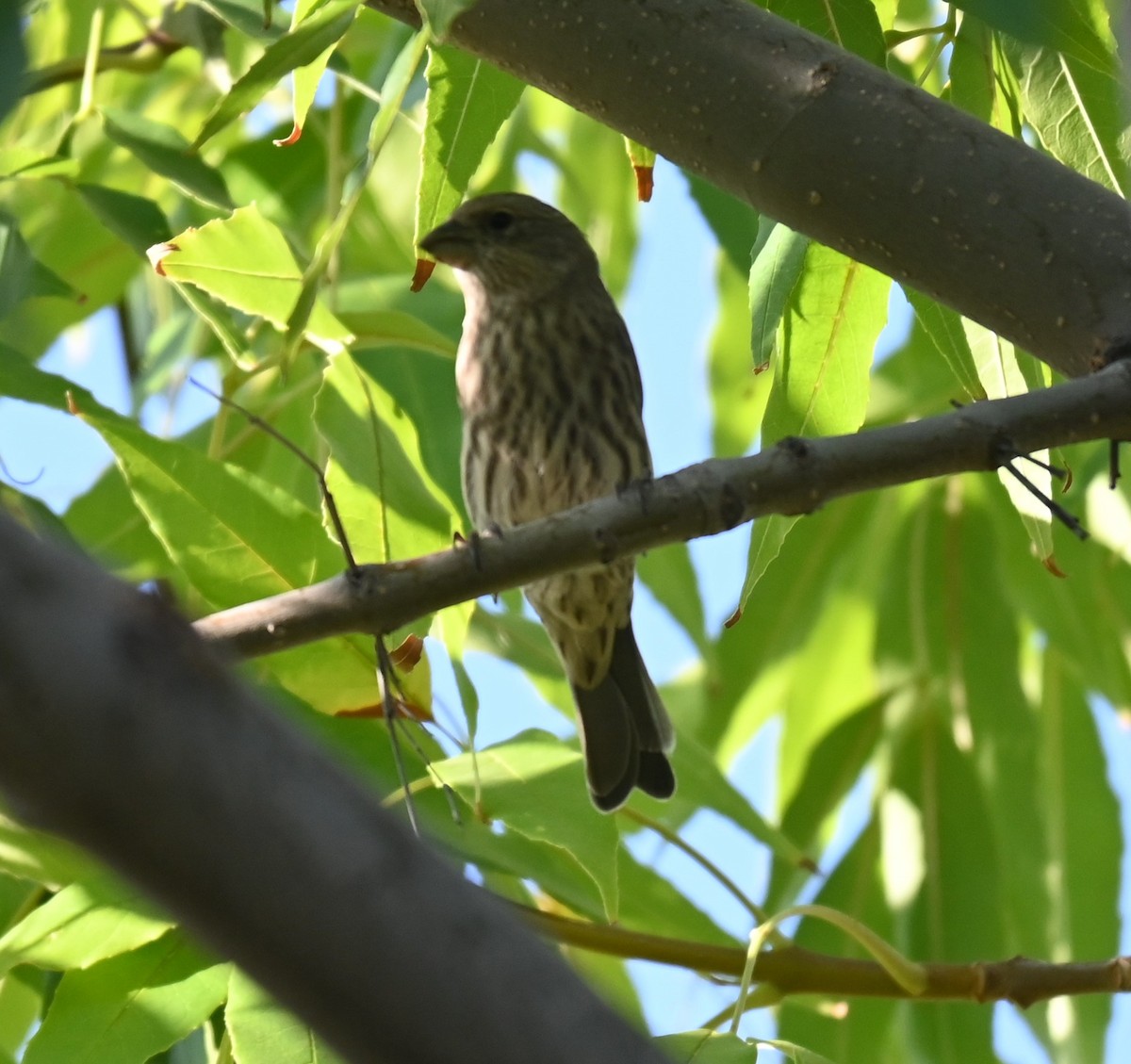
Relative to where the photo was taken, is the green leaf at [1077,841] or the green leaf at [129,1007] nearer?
the green leaf at [129,1007]

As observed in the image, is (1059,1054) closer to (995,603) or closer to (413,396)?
(995,603)

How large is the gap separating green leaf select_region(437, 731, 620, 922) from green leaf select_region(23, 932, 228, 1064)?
1.36ft

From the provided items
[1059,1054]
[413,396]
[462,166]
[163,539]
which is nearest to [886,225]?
[462,166]

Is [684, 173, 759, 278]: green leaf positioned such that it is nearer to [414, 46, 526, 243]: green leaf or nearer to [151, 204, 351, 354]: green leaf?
[414, 46, 526, 243]: green leaf

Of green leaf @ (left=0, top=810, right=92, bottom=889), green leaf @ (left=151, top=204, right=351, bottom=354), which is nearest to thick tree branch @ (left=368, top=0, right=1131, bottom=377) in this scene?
green leaf @ (left=151, top=204, right=351, bottom=354)

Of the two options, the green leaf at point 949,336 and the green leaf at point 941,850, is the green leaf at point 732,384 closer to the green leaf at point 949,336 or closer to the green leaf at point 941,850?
the green leaf at point 941,850

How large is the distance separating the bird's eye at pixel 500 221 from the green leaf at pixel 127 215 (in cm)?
148

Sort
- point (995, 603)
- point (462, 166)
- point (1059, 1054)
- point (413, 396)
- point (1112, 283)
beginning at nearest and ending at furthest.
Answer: point (1112, 283) < point (462, 166) < point (413, 396) < point (1059, 1054) < point (995, 603)

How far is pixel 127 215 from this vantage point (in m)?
2.61

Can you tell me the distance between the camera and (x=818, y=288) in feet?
7.45

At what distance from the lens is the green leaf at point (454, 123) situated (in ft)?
7.13

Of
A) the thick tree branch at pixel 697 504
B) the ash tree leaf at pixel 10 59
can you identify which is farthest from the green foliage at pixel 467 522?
the thick tree branch at pixel 697 504

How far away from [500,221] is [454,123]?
183 centimetres

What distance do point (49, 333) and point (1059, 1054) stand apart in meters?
2.40
